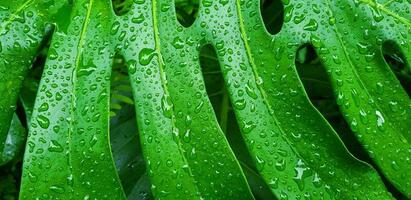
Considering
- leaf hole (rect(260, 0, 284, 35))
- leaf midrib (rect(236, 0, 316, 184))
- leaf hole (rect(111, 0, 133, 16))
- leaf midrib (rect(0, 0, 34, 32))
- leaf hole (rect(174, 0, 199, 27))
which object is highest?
leaf midrib (rect(0, 0, 34, 32))

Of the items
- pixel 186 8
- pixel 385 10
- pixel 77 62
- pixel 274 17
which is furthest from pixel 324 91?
pixel 77 62

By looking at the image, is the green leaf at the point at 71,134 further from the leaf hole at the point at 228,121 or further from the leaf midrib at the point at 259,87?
the leaf hole at the point at 228,121

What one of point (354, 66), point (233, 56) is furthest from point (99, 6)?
point (354, 66)

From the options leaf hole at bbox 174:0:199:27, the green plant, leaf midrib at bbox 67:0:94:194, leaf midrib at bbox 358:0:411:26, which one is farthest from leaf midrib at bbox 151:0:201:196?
leaf hole at bbox 174:0:199:27

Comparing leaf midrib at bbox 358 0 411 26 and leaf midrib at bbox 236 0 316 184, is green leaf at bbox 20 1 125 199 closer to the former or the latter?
leaf midrib at bbox 236 0 316 184

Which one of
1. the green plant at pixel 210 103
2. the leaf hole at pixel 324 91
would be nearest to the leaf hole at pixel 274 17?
the leaf hole at pixel 324 91

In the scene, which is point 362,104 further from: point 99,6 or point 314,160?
point 99,6

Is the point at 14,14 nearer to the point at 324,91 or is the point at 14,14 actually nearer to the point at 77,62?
the point at 77,62
